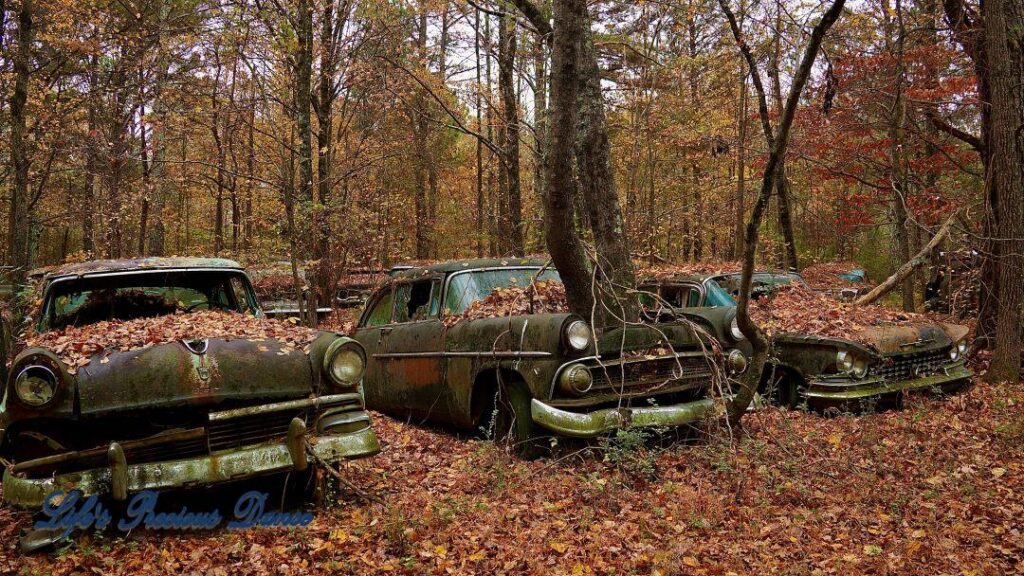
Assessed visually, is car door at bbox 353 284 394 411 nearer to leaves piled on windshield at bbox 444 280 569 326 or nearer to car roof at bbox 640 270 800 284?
leaves piled on windshield at bbox 444 280 569 326

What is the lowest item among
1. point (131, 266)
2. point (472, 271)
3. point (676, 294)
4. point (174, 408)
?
point (174, 408)

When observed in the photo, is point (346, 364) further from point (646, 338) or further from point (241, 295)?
point (646, 338)

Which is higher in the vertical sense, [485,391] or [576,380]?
[576,380]

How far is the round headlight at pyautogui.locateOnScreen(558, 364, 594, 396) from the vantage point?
5.07 metres

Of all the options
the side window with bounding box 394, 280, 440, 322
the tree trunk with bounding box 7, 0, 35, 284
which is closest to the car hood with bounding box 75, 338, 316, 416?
the side window with bounding box 394, 280, 440, 322

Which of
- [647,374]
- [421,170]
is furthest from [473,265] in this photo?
[421,170]

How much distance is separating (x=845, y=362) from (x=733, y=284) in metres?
2.03

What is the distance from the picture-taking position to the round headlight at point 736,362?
6.13m

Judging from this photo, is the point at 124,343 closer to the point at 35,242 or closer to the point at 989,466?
the point at 989,466

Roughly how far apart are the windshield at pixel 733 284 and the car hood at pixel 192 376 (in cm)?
527

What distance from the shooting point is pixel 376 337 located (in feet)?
24.1

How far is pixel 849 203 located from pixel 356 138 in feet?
49.8

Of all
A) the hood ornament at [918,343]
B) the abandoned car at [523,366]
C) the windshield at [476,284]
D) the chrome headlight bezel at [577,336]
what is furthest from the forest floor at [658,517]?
the windshield at [476,284]

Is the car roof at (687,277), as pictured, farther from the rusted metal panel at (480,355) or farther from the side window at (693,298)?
the rusted metal panel at (480,355)
